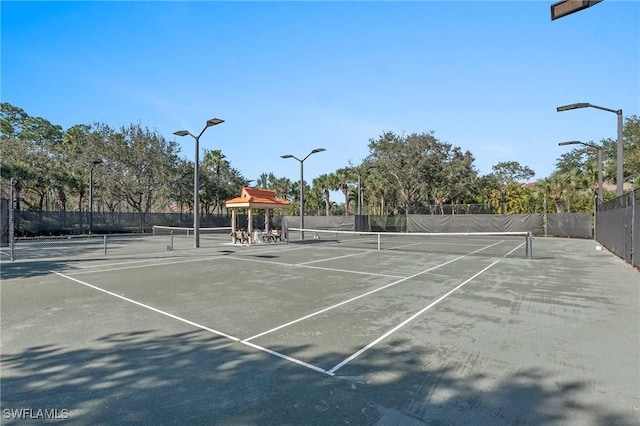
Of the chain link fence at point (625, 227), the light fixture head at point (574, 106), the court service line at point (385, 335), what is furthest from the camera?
the light fixture head at point (574, 106)

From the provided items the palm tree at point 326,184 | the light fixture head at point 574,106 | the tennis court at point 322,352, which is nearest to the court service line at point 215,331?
the tennis court at point 322,352

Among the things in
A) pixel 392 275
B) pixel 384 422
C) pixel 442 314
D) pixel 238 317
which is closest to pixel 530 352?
pixel 442 314

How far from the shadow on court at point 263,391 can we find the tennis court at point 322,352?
0.7 inches

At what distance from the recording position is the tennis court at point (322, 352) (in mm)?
3075

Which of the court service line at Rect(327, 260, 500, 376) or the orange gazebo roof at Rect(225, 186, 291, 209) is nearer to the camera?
the court service line at Rect(327, 260, 500, 376)

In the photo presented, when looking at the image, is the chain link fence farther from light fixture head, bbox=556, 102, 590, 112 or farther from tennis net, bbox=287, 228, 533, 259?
light fixture head, bbox=556, 102, 590, 112

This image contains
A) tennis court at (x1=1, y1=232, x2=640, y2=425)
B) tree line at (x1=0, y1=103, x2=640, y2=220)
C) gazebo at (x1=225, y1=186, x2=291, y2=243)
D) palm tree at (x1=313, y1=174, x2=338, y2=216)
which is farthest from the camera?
palm tree at (x1=313, y1=174, x2=338, y2=216)

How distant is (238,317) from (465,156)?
41.8 meters

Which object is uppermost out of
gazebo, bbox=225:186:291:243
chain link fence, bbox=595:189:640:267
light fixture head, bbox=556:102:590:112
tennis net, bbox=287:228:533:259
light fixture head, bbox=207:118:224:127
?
light fixture head, bbox=207:118:224:127

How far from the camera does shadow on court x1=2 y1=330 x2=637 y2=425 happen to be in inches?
116

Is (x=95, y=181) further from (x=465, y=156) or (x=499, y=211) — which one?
(x=499, y=211)

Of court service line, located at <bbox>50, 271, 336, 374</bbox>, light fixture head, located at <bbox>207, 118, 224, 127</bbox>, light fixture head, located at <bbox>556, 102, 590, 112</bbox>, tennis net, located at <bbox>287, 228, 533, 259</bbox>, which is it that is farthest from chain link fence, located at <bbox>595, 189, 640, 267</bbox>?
light fixture head, located at <bbox>207, 118, 224, 127</bbox>

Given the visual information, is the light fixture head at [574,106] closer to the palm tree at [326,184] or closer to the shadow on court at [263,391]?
the shadow on court at [263,391]

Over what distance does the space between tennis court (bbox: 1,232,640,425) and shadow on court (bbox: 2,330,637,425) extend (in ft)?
0.06
